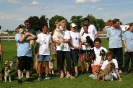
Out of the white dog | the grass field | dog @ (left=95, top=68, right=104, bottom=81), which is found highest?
the white dog

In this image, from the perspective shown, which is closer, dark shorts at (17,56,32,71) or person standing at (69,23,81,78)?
dark shorts at (17,56,32,71)

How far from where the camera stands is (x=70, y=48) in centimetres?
890

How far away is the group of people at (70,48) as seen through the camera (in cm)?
805

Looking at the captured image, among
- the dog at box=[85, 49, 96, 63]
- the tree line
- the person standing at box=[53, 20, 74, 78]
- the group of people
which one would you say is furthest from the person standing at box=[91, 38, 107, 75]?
the tree line

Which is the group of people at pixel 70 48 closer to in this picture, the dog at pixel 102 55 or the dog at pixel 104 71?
the dog at pixel 102 55

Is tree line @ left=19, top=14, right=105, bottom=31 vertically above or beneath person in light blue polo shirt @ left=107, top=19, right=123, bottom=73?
above

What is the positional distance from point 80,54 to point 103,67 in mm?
1294

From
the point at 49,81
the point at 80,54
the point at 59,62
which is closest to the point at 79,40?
the point at 80,54

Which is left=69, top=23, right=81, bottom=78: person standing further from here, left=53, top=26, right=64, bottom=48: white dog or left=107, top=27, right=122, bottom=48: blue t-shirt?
left=107, top=27, right=122, bottom=48: blue t-shirt

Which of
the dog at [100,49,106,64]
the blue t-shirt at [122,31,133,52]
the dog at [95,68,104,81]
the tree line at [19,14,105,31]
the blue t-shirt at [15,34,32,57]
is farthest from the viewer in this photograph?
the tree line at [19,14,105,31]

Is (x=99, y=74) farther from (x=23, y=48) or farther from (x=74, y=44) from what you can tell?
(x=23, y=48)

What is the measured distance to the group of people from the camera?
8.05 m

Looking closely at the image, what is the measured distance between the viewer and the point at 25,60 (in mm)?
8086

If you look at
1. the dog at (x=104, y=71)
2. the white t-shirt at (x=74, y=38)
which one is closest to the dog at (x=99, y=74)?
the dog at (x=104, y=71)
